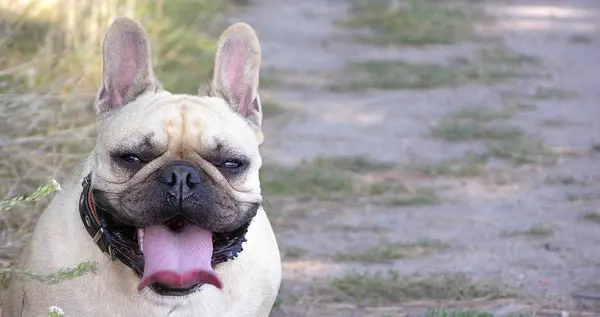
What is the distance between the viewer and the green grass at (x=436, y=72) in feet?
33.3

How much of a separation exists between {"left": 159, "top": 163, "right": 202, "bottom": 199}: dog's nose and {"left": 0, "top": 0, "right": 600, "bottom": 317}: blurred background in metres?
1.68

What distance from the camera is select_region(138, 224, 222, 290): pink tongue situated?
3773mm

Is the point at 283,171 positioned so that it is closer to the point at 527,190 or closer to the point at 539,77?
the point at 527,190

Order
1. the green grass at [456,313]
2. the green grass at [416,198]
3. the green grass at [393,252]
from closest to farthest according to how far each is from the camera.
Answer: the green grass at [456,313] → the green grass at [393,252] → the green grass at [416,198]

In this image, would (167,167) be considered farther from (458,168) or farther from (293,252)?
(458,168)

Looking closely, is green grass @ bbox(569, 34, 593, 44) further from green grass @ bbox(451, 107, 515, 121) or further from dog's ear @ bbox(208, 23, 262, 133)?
dog's ear @ bbox(208, 23, 262, 133)

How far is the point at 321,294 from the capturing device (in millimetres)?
5738

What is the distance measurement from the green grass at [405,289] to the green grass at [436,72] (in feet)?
14.2

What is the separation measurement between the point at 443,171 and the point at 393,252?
5.29 feet

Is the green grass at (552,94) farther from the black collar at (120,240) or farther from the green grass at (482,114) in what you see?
the black collar at (120,240)

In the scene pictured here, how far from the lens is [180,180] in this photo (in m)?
3.70

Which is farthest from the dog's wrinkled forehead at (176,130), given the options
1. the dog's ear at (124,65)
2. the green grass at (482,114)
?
the green grass at (482,114)

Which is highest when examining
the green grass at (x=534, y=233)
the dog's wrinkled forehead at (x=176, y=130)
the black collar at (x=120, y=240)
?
the dog's wrinkled forehead at (x=176, y=130)

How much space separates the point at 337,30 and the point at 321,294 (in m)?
7.07
